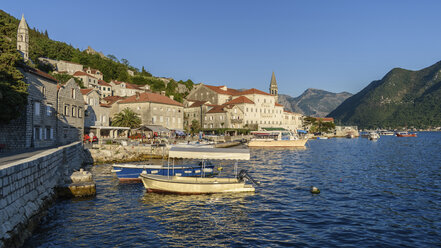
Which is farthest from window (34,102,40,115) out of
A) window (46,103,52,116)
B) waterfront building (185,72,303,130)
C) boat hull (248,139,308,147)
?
waterfront building (185,72,303,130)

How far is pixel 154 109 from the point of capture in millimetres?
64688

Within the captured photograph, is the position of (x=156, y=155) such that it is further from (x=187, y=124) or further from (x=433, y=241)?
(x=187, y=124)

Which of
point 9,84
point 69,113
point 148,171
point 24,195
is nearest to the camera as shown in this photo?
point 24,195

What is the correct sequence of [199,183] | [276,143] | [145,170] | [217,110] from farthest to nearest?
1. [217,110]
2. [276,143]
3. [145,170]
4. [199,183]

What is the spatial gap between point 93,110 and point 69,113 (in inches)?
650

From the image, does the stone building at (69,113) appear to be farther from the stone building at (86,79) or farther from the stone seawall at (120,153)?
the stone building at (86,79)

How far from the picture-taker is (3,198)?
33.0ft

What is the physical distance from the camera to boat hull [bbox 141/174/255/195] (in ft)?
63.8

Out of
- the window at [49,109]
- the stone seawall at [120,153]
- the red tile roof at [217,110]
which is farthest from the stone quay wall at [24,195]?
the red tile roof at [217,110]

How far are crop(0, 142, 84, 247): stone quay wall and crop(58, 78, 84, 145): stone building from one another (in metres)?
18.4

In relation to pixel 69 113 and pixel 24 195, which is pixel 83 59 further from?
pixel 24 195

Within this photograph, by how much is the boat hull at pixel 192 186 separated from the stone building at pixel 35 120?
14097 mm

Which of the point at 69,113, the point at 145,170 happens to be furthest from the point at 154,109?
the point at 145,170

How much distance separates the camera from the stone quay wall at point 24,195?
10000mm
